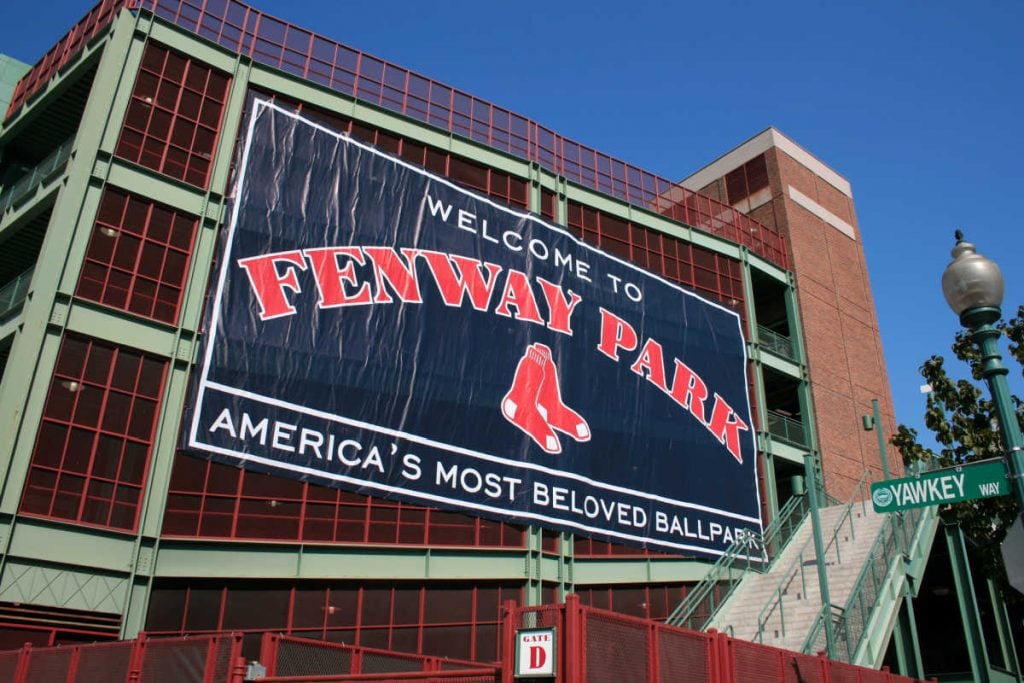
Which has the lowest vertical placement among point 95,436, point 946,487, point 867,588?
point 946,487

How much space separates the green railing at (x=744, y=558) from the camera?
25.8 metres

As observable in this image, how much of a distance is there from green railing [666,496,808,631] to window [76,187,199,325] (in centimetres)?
1612

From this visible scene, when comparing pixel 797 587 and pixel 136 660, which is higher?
pixel 797 587

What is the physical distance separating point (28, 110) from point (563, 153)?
17501 millimetres

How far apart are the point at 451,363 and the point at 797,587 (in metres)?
11.2

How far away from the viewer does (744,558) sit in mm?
28906

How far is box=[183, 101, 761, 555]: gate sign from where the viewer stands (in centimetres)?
2266

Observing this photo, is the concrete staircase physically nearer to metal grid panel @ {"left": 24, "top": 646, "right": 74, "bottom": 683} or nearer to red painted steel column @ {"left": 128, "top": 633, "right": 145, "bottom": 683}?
red painted steel column @ {"left": 128, "top": 633, "right": 145, "bottom": 683}

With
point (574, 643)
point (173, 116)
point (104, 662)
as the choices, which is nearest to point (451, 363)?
point (173, 116)

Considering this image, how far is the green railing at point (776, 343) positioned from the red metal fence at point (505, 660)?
72.7ft

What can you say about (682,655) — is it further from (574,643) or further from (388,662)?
(388,662)

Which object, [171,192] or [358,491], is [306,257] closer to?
[171,192]

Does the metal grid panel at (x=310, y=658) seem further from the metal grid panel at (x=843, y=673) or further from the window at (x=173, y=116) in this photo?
the window at (x=173, y=116)

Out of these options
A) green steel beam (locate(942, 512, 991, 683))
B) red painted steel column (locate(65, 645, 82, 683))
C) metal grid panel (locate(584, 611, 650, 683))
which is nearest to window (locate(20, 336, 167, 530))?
red painted steel column (locate(65, 645, 82, 683))
